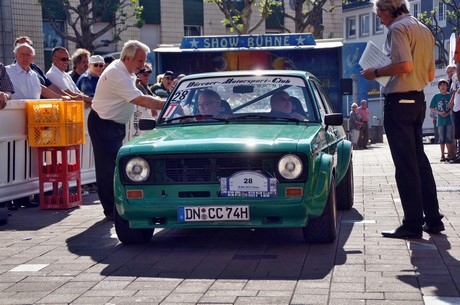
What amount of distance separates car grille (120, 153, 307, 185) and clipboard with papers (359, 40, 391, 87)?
120 cm

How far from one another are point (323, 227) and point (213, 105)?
1.73 metres

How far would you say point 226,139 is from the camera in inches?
286

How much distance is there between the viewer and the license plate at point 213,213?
7.04 meters

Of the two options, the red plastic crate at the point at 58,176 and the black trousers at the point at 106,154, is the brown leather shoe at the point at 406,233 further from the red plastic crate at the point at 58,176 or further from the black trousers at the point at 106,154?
the red plastic crate at the point at 58,176

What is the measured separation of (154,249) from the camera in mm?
7523

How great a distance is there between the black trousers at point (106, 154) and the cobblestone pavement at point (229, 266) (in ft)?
0.90

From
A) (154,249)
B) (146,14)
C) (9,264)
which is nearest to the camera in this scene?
(9,264)

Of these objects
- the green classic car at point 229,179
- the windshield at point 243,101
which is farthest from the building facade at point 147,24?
the green classic car at point 229,179

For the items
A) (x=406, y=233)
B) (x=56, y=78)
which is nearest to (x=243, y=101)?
(x=406, y=233)

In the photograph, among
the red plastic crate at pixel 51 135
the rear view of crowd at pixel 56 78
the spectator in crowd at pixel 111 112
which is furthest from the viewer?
the rear view of crowd at pixel 56 78

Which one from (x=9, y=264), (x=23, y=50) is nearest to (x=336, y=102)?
(x=23, y=50)

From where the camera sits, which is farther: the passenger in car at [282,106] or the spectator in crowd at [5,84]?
the spectator in crowd at [5,84]

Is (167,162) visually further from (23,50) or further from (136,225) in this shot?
(23,50)

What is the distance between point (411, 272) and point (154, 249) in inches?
89.8
